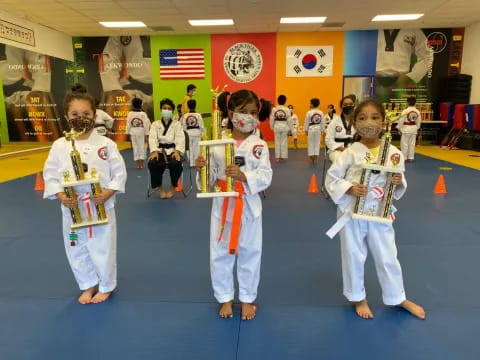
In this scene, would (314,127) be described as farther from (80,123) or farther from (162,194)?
(80,123)

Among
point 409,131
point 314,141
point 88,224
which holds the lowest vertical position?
point 314,141

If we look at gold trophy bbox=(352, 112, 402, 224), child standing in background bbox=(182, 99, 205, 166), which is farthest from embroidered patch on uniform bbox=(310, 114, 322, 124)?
gold trophy bbox=(352, 112, 402, 224)

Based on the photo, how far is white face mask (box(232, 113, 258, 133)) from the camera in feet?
7.57

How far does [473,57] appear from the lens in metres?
12.5

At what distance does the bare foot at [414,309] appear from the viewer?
2396 millimetres

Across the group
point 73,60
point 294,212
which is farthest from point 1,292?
point 73,60

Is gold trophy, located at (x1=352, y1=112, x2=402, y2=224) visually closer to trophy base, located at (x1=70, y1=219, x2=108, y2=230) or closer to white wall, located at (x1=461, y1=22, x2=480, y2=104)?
trophy base, located at (x1=70, y1=219, x2=108, y2=230)

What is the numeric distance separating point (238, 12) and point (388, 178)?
31.7 feet

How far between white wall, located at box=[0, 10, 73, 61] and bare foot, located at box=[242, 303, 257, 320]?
10731 mm

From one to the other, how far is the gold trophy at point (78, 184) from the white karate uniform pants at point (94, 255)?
91mm

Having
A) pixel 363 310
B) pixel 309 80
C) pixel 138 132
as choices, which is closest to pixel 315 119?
pixel 138 132

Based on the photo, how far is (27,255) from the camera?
3.47 metres

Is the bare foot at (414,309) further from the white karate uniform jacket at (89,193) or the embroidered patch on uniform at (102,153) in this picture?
the embroidered patch on uniform at (102,153)

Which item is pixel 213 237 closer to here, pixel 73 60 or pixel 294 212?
pixel 294 212
